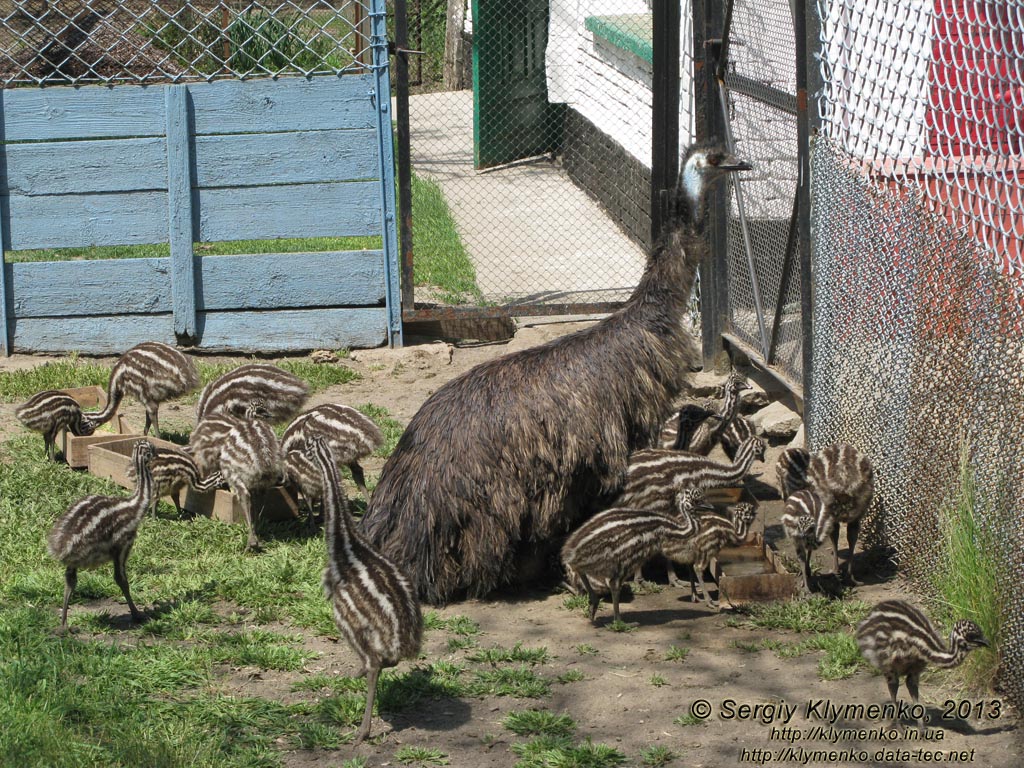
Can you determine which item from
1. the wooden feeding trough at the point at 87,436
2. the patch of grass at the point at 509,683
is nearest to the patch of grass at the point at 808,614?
the patch of grass at the point at 509,683

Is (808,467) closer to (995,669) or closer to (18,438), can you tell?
(995,669)

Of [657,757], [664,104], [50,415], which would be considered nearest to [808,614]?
[657,757]

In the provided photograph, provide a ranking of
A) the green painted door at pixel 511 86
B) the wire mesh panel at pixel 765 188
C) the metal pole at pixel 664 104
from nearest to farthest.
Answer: the wire mesh panel at pixel 765 188, the metal pole at pixel 664 104, the green painted door at pixel 511 86

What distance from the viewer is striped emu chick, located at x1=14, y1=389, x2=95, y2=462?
8.19 m

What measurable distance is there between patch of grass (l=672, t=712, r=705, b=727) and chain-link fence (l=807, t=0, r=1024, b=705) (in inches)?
47.6

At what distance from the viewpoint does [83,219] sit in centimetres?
1066

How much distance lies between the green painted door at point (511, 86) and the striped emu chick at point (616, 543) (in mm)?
12004

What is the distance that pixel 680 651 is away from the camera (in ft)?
18.9

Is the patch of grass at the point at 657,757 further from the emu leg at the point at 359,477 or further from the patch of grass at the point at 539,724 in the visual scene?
the emu leg at the point at 359,477

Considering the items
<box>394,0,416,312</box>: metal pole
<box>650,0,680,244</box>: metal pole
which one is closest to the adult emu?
<box>650,0,680,244</box>: metal pole

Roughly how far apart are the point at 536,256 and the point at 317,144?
3.83m

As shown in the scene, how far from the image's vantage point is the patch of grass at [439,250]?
40.9 feet

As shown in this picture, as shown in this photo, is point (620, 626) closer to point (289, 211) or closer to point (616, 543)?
point (616, 543)

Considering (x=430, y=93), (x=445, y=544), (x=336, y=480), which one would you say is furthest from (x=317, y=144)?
(x=430, y=93)
